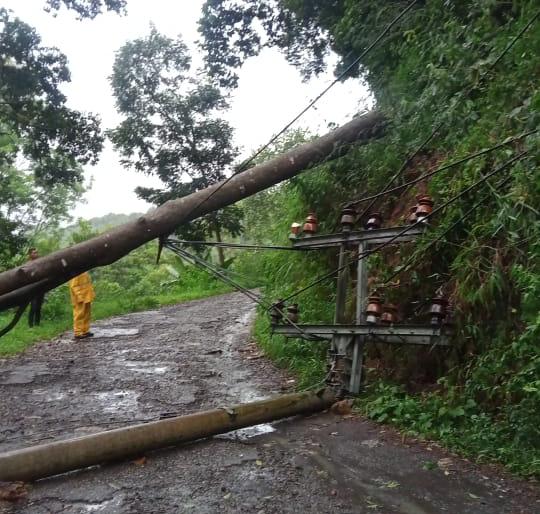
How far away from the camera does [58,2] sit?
1055cm

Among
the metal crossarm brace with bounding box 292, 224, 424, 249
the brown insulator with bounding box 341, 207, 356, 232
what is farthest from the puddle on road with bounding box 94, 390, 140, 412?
the brown insulator with bounding box 341, 207, 356, 232

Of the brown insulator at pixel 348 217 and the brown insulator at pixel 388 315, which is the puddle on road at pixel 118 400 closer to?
the brown insulator at pixel 388 315

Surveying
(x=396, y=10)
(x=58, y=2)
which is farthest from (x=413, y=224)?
(x=58, y=2)

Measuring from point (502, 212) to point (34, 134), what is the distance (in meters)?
11.6

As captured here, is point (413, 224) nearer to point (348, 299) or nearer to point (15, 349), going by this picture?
point (348, 299)

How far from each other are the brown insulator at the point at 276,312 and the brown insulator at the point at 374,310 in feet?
3.51

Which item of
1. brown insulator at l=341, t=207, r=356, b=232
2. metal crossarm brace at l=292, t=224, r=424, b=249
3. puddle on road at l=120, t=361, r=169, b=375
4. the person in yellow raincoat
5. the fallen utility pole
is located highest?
brown insulator at l=341, t=207, r=356, b=232

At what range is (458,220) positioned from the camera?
4410 mm

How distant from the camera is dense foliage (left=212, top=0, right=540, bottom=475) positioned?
13.2 feet

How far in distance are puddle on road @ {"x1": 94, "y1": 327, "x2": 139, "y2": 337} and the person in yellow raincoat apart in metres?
0.41

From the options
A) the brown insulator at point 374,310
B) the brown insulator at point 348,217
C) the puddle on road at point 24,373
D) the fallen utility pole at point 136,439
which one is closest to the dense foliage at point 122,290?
the puddle on road at point 24,373

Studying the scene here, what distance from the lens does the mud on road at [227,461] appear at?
3.33 meters

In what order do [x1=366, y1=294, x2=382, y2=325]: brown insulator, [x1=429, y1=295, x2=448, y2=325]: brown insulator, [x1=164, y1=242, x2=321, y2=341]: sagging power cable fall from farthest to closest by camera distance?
[x1=164, y1=242, x2=321, y2=341]: sagging power cable < [x1=366, y1=294, x2=382, y2=325]: brown insulator < [x1=429, y1=295, x2=448, y2=325]: brown insulator

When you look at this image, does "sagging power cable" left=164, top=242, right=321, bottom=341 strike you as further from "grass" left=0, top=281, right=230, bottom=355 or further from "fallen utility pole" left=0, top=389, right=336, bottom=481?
"grass" left=0, top=281, right=230, bottom=355
